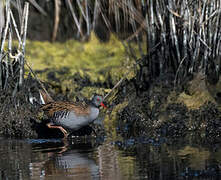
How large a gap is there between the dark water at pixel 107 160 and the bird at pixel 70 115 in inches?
22.2

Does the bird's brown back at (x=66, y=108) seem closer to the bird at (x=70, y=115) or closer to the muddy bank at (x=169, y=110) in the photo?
the bird at (x=70, y=115)

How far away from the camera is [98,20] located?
1494cm

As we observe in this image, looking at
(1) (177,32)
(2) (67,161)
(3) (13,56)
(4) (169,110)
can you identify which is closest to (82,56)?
(1) (177,32)

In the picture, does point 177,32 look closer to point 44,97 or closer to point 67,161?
point 44,97

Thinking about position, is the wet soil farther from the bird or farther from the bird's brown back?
the bird's brown back

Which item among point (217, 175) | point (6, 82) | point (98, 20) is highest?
point (98, 20)

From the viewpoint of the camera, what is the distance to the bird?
30.8ft

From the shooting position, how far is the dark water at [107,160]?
6.38 m

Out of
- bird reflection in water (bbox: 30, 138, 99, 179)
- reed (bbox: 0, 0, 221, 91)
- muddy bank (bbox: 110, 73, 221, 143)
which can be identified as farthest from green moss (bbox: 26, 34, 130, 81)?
bird reflection in water (bbox: 30, 138, 99, 179)

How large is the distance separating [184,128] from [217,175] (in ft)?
10.1

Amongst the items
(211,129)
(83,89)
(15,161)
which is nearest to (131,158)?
(15,161)

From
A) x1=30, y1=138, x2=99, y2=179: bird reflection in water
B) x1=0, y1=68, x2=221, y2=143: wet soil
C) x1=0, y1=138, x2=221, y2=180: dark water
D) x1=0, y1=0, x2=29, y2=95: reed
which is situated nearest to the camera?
x1=0, y1=138, x2=221, y2=180: dark water

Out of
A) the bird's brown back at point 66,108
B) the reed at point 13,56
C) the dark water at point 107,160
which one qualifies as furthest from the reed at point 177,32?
the dark water at point 107,160

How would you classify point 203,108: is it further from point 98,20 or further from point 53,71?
point 98,20
